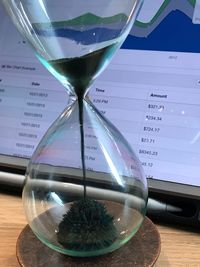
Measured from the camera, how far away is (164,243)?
0.46 meters

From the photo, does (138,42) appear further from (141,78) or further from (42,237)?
(42,237)

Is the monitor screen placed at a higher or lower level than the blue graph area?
lower

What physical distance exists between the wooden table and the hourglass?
0.15ft

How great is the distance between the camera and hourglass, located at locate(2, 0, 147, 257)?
14.3 inches

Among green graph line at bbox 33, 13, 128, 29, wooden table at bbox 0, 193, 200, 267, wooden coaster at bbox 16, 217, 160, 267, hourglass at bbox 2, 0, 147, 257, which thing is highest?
green graph line at bbox 33, 13, 128, 29

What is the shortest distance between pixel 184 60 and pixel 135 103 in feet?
0.22

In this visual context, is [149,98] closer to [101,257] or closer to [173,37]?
[173,37]

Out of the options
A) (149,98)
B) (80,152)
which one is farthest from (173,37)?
(80,152)

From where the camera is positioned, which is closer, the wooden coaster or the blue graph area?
the wooden coaster

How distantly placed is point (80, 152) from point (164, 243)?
12 cm

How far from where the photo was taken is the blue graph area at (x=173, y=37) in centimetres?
52

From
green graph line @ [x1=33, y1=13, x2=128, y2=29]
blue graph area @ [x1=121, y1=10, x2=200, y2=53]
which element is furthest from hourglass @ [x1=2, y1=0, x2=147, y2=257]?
blue graph area @ [x1=121, y1=10, x2=200, y2=53]

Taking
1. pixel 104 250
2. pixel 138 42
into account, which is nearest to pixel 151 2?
pixel 138 42

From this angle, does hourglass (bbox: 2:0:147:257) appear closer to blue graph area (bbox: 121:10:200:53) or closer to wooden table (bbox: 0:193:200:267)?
wooden table (bbox: 0:193:200:267)
